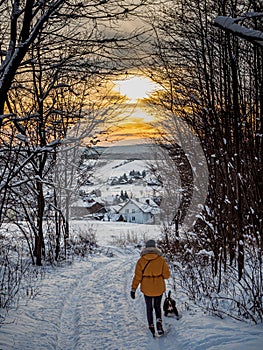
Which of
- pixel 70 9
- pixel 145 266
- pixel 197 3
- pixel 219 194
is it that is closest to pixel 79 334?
pixel 145 266

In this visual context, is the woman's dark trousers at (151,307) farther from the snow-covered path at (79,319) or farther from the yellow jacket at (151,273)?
the snow-covered path at (79,319)

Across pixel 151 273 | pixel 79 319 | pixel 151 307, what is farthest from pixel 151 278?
pixel 79 319

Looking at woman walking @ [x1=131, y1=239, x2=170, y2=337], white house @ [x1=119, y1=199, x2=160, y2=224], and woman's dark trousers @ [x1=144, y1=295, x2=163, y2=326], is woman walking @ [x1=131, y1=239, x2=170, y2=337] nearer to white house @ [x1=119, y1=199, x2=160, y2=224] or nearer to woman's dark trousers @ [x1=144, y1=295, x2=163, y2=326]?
woman's dark trousers @ [x1=144, y1=295, x2=163, y2=326]

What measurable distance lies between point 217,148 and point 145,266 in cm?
310

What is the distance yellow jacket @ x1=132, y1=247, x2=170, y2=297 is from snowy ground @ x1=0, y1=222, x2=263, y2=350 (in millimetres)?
720

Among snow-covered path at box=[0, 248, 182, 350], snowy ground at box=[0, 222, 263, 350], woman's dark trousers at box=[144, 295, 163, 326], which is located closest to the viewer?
snowy ground at box=[0, 222, 263, 350]

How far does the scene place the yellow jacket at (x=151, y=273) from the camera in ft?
19.9

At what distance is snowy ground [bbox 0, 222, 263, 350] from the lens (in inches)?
201

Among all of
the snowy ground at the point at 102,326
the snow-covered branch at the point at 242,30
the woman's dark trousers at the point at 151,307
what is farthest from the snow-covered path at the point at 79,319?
the snow-covered branch at the point at 242,30

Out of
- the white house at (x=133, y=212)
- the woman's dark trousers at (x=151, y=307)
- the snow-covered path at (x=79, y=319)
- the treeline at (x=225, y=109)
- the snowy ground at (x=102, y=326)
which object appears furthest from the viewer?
the white house at (x=133, y=212)

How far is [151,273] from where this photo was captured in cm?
610

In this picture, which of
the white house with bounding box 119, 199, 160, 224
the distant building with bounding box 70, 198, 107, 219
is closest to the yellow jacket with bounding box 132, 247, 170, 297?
the distant building with bounding box 70, 198, 107, 219

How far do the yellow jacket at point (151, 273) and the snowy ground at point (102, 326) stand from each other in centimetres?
72

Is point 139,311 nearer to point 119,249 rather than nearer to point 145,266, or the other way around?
point 145,266
